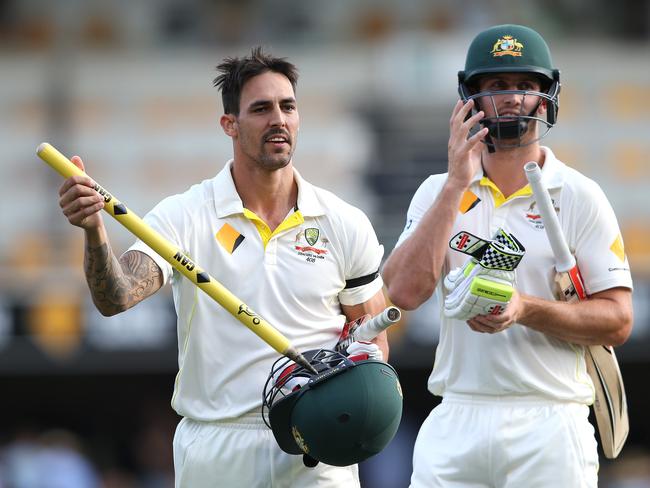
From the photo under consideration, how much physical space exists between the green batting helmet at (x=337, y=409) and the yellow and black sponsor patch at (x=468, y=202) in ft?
2.23

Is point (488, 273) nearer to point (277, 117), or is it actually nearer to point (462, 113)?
A: point (462, 113)

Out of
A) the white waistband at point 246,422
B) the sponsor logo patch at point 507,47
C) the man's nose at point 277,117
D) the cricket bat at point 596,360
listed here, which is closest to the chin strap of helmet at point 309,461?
the white waistband at point 246,422

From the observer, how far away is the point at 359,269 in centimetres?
455

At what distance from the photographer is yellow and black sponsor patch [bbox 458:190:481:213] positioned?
4547 mm

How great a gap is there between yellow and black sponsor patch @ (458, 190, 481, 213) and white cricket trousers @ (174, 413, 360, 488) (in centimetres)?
98

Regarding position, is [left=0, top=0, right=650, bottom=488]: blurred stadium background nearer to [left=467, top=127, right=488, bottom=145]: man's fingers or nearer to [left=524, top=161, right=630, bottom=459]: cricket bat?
[left=524, top=161, right=630, bottom=459]: cricket bat

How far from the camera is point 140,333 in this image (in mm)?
10133

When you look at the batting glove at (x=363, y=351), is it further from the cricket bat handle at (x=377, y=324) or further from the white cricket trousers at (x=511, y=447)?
the white cricket trousers at (x=511, y=447)

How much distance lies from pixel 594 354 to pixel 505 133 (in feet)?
2.64

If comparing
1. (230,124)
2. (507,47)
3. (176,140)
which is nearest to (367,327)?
(230,124)

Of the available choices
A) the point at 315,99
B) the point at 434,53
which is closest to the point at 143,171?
the point at 315,99

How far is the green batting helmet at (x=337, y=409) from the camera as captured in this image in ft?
13.2

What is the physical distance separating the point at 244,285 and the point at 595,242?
1.17 m

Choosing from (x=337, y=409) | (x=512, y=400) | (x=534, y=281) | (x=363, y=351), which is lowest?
(x=512, y=400)
